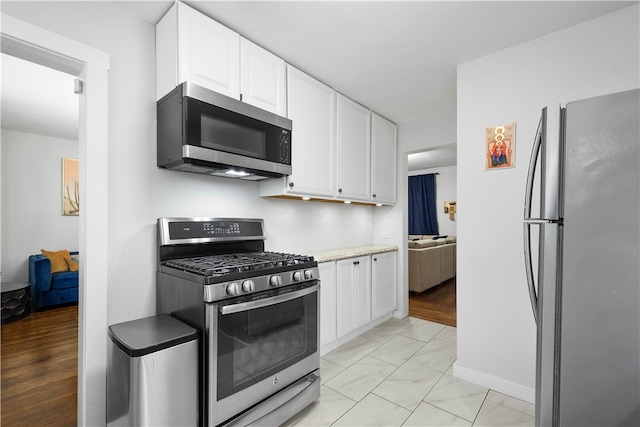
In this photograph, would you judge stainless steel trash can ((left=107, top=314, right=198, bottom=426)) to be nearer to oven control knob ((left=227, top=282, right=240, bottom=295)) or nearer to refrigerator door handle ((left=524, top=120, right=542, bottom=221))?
oven control knob ((left=227, top=282, right=240, bottom=295))

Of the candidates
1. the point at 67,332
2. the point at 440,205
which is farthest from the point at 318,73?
the point at 440,205

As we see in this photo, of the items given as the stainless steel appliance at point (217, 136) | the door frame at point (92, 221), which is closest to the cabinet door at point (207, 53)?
the stainless steel appliance at point (217, 136)

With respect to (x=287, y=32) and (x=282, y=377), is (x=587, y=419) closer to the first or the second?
(x=282, y=377)

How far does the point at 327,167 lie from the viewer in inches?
109

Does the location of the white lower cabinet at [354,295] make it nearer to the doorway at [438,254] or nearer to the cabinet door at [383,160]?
the doorway at [438,254]

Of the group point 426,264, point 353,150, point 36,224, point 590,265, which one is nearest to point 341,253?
point 353,150

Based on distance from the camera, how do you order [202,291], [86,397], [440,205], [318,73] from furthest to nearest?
[440,205]
[318,73]
[86,397]
[202,291]

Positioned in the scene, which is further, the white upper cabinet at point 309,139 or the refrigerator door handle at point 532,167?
the white upper cabinet at point 309,139

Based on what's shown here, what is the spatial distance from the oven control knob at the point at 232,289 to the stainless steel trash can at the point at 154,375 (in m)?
0.24

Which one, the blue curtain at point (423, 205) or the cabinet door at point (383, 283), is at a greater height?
the blue curtain at point (423, 205)

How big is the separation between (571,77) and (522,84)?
267 mm

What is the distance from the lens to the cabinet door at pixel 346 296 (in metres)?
2.86

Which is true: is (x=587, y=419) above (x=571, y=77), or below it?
below

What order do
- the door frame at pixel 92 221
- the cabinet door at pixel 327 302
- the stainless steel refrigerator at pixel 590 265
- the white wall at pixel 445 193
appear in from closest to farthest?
the stainless steel refrigerator at pixel 590 265 → the door frame at pixel 92 221 → the cabinet door at pixel 327 302 → the white wall at pixel 445 193
